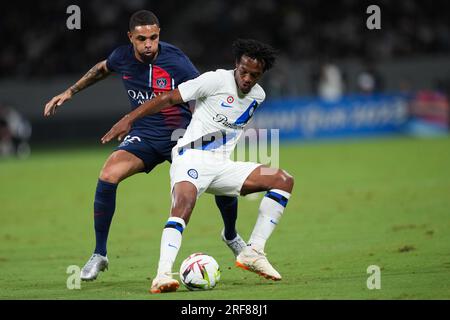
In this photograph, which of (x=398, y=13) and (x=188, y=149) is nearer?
(x=188, y=149)

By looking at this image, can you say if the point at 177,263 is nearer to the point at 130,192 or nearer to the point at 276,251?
the point at 276,251

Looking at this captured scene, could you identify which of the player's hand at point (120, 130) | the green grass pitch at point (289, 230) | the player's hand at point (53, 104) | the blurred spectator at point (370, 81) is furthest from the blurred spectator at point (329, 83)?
the player's hand at point (120, 130)

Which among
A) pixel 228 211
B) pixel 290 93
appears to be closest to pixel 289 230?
pixel 228 211

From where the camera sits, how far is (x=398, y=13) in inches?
1092

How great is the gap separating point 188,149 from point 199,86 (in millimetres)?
578

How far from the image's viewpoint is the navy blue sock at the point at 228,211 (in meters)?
8.45

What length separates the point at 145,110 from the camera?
23.8ft

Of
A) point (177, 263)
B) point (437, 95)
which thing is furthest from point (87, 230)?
point (437, 95)

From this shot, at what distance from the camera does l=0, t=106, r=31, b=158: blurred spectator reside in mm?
23844

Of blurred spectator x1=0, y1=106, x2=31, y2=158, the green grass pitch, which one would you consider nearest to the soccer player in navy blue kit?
the green grass pitch

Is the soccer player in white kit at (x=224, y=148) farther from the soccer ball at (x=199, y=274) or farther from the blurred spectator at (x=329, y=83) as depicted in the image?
the blurred spectator at (x=329, y=83)

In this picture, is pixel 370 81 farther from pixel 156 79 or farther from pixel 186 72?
pixel 156 79

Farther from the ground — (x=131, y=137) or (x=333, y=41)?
(x=333, y=41)

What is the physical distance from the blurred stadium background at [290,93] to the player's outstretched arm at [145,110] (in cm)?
648
